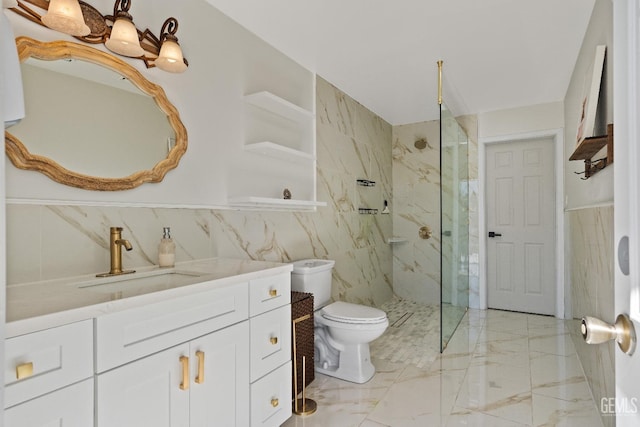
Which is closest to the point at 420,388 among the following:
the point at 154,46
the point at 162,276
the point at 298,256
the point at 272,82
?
the point at 298,256

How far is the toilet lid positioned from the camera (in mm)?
2396

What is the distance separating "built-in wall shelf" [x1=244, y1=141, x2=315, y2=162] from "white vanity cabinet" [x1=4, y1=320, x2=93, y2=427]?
5.11ft

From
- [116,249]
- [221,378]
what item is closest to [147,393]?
[221,378]

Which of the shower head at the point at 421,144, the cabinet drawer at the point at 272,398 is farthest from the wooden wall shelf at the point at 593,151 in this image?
the shower head at the point at 421,144

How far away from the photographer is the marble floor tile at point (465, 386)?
6.60ft

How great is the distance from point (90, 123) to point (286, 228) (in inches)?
61.2

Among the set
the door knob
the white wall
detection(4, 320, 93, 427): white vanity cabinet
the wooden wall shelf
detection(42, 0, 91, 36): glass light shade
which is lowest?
detection(4, 320, 93, 427): white vanity cabinet

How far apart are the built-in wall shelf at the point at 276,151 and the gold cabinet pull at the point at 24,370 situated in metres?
1.70

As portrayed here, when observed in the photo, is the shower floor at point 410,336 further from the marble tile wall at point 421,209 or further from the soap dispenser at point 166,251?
the soap dispenser at point 166,251

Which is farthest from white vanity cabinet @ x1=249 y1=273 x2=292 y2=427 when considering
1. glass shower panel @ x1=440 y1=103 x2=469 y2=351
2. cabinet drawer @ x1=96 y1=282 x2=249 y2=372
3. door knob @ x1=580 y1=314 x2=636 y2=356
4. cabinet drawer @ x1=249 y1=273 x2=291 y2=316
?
glass shower panel @ x1=440 y1=103 x2=469 y2=351

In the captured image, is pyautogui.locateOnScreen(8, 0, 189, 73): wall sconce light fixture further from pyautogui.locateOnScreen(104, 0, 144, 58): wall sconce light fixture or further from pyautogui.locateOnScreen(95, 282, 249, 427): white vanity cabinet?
pyautogui.locateOnScreen(95, 282, 249, 427): white vanity cabinet

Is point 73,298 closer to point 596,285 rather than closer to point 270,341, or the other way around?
point 270,341

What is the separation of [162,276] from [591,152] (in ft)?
8.05

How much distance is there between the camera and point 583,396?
2.24m
